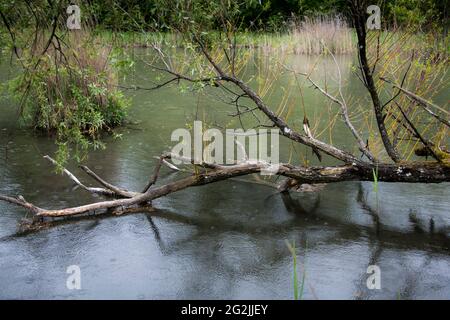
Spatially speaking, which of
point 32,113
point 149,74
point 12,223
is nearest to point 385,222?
point 12,223

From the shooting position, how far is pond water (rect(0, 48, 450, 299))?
13.1 ft

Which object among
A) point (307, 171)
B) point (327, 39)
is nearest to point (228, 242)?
point (307, 171)

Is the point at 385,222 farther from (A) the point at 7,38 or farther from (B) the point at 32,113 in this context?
(B) the point at 32,113

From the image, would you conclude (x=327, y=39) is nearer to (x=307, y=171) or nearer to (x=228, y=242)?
(x=307, y=171)

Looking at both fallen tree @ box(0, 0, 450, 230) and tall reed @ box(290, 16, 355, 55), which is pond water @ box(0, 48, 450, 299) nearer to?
fallen tree @ box(0, 0, 450, 230)

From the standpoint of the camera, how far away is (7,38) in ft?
13.7

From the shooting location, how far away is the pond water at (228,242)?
3.99 m

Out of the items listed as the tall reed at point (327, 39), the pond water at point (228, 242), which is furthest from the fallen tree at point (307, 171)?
the tall reed at point (327, 39)

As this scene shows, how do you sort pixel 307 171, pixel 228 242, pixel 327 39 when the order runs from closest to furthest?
pixel 228 242 < pixel 307 171 < pixel 327 39

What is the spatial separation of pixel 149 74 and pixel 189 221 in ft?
33.1

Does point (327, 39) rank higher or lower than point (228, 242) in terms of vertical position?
higher

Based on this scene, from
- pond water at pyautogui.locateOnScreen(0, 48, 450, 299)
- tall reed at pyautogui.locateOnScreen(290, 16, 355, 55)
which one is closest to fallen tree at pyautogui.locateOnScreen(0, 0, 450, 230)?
pond water at pyautogui.locateOnScreen(0, 48, 450, 299)

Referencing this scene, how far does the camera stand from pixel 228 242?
478 cm
